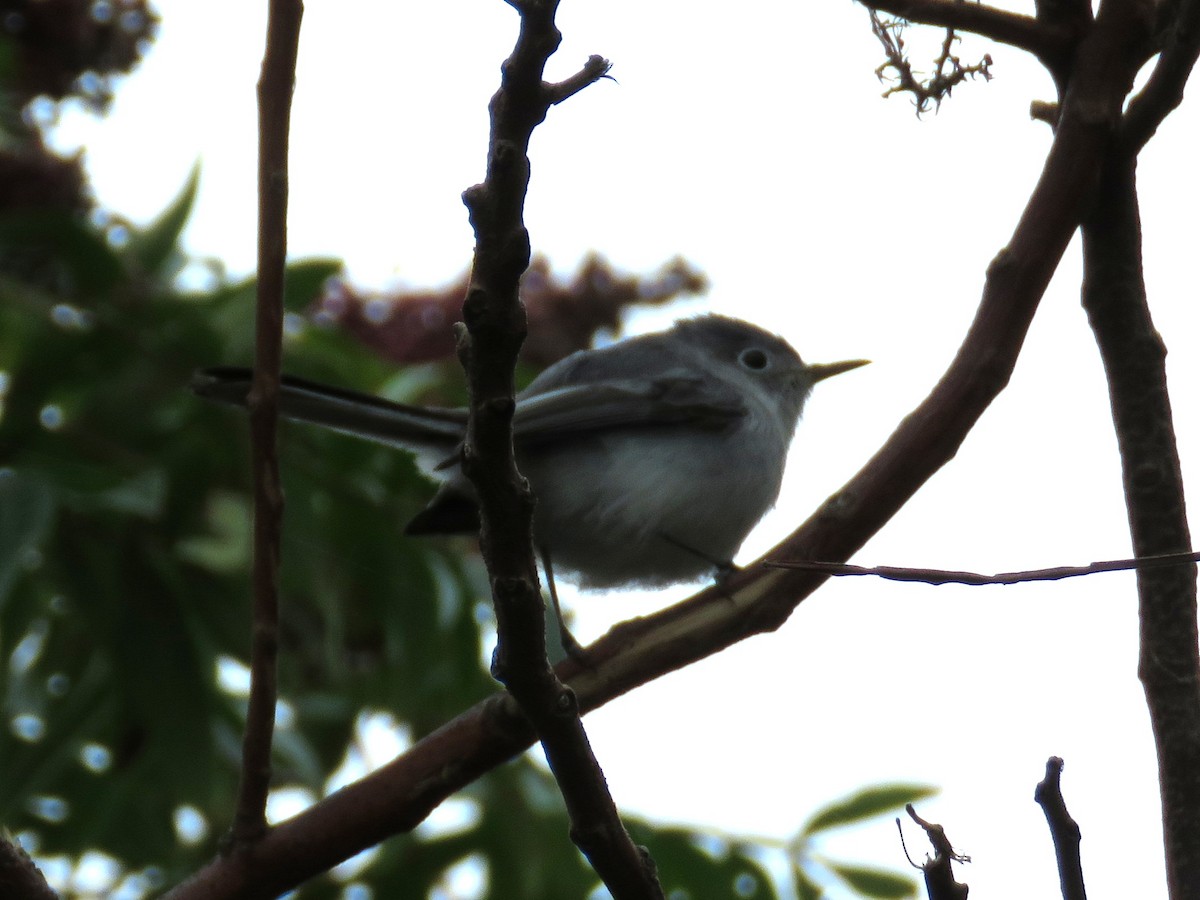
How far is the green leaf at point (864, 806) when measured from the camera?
283cm

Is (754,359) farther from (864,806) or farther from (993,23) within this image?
(993,23)

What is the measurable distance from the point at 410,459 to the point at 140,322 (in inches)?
24.1

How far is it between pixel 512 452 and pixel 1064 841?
1.84ft

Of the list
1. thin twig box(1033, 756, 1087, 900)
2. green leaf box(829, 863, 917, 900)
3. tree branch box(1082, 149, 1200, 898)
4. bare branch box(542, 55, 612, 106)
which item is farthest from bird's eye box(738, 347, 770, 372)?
thin twig box(1033, 756, 1087, 900)

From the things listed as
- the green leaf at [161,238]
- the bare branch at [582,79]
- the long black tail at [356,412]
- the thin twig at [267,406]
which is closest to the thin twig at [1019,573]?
the bare branch at [582,79]

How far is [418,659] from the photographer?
290 centimetres

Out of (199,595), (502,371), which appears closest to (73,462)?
(199,595)

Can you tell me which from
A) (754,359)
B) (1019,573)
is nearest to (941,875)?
(1019,573)

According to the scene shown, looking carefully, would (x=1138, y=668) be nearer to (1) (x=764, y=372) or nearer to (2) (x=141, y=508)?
(2) (x=141, y=508)

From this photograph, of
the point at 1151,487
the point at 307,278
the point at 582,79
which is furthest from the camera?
the point at 307,278

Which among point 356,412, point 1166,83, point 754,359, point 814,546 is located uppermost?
point 754,359

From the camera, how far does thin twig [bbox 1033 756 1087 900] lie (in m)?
1.01

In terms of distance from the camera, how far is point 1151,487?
5.54 ft

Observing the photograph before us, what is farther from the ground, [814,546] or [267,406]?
[267,406]
